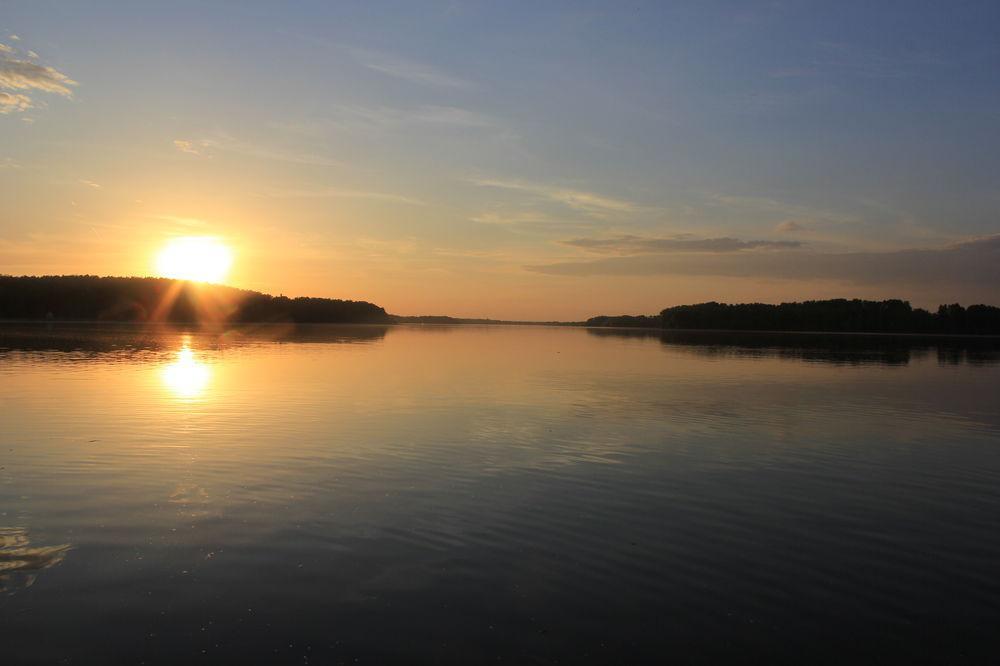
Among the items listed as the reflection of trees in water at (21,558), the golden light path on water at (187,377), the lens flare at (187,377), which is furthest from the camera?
the lens flare at (187,377)

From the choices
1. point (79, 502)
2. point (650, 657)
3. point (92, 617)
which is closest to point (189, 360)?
point (79, 502)

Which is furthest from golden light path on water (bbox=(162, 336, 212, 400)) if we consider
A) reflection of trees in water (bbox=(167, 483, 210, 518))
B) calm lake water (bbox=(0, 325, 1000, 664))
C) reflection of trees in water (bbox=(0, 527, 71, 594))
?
reflection of trees in water (bbox=(0, 527, 71, 594))

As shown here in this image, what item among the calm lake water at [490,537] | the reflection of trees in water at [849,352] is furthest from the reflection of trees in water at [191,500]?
the reflection of trees in water at [849,352]

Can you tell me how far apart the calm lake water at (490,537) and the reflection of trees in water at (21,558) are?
0.05 metres

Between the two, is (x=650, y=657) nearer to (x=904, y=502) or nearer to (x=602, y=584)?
(x=602, y=584)

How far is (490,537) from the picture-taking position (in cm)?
1338

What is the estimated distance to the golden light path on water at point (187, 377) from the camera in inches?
1456

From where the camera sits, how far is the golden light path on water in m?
37.0

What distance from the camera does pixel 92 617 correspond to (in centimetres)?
948

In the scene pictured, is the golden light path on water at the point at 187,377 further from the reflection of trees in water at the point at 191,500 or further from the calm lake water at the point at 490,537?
the reflection of trees in water at the point at 191,500

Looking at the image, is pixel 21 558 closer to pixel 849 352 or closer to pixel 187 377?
pixel 187 377

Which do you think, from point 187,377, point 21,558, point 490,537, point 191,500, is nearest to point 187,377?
point 187,377

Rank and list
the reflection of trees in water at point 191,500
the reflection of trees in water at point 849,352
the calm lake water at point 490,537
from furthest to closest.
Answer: the reflection of trees in water at point 849,352
the reflection of trees in water at point 191,500
the calm lake water at point 490,537

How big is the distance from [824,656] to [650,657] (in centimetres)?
239
